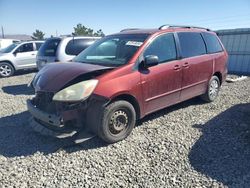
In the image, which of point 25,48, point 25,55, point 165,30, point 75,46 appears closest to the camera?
point 165,30

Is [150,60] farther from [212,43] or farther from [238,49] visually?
[238,49]

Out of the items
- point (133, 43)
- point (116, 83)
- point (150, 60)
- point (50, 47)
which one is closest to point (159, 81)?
point (150, 60)

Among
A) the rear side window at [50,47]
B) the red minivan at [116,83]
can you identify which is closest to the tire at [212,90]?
the red minivan at [116,83]

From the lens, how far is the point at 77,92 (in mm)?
3525

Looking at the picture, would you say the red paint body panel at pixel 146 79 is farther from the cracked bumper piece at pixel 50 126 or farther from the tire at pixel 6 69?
the tire at pixel 6 69

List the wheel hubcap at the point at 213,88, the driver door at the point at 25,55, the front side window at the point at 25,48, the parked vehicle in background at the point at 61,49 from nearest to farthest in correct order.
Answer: the wheel hubcap at the point at 213,88 → the parked vehicle in background at the point at 61,49 → the driver door at the point at 25,55 → the front side window at the point at 25,48

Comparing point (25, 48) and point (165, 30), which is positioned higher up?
point (165, 30)

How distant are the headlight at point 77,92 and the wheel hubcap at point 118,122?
62cm

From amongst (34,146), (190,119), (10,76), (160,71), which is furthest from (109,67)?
(10,76)

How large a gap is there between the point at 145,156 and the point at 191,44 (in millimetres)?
3011

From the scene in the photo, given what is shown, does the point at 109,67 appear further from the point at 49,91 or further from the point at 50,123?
the point at 50,123

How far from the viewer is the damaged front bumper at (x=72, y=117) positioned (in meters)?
3.56

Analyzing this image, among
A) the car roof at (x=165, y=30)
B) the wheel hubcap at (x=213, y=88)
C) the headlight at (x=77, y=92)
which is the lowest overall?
the wheel hubcap at (x=213, y=88)

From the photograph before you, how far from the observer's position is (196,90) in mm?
5512
